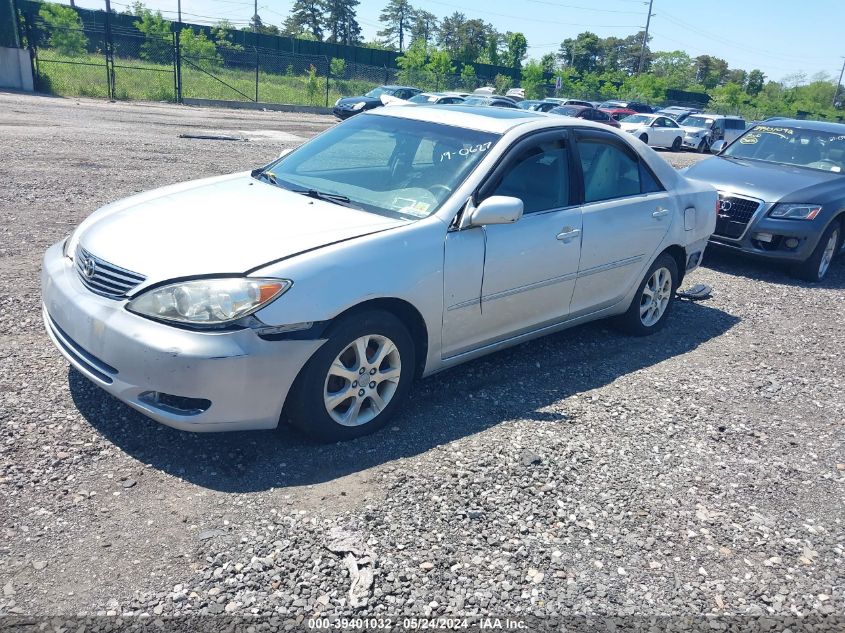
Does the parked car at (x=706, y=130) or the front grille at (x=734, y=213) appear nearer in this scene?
the front grille at (x=734, y=213)

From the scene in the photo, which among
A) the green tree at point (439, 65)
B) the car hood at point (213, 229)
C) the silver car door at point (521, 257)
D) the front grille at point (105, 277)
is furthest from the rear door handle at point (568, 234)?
the green tree at point (439, 65)

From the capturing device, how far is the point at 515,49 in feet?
265

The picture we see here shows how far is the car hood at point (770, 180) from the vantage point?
818 cm

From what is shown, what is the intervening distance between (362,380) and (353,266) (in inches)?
24.4

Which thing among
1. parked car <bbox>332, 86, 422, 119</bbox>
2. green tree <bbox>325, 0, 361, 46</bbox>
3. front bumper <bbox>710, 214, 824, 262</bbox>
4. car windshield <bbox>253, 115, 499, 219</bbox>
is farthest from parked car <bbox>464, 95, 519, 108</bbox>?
green tree <bbox>325, 0, 361, 46</bbox>

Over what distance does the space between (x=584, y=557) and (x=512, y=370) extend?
2.01m

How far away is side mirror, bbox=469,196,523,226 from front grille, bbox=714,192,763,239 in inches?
205

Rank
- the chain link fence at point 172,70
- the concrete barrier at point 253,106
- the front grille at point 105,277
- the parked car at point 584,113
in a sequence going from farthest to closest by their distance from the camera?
the concrete barrier at point 253,106
the parked car at point 584,113
the chain link fence at point 172,70
the front grille at point 105,277

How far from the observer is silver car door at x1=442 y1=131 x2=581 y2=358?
4.11 m

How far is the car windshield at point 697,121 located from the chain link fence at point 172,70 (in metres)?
17.3

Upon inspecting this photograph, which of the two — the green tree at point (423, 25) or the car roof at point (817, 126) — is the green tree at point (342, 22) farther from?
the car roof at point (817, 126)

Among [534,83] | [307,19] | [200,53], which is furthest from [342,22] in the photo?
[200,53]

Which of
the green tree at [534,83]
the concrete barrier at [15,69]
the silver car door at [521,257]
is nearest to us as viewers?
the silver car door at [521,257]

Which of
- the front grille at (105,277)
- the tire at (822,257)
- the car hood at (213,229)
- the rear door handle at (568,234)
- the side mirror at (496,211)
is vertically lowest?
the tire at (822,257)
